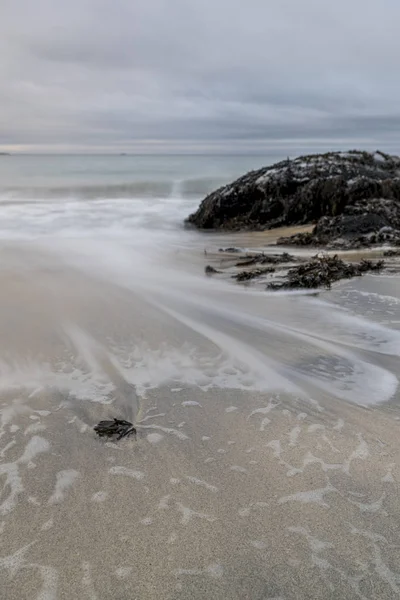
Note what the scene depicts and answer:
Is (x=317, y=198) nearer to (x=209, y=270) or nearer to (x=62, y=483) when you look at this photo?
(x=209, y=270)

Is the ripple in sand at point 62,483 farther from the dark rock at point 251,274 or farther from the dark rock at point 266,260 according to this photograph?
the dark rock at point 266,260

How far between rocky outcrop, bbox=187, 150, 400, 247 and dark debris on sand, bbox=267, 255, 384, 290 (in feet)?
7.56

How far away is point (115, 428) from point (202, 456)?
22.6 inches

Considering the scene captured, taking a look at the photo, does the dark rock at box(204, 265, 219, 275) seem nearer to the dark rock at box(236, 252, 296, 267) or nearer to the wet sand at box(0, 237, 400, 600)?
the dark rock at box(236, 252, 296, 267)

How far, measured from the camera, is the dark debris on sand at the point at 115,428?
276 centimetres

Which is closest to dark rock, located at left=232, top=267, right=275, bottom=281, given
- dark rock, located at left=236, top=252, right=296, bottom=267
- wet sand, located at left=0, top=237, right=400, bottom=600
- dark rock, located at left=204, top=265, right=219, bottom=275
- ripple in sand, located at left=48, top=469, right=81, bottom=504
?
dark rock, located at left=204, top=265, right=219, bottom=275

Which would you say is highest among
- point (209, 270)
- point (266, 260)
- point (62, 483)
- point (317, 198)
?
point (317, 198)

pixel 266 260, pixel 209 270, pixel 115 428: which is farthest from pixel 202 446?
pixel 266 260

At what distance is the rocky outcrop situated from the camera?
877 cm

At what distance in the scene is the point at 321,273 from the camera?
18.7 ft

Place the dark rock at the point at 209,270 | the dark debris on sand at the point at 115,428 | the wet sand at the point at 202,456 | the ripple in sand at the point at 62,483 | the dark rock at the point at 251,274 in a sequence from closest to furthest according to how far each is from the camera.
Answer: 1. the wet sand at the point at 202,456
2. the ripple in sand at the point at 62,483
3. the dark debris on sand at the point at 115,428
4. the dark rock at the point at 251,274
5. the dark rock at the point at 209,270

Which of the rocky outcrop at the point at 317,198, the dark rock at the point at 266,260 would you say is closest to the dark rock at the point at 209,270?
the dark rock at the point at 266,260

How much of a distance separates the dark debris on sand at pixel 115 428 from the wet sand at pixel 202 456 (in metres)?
0.06

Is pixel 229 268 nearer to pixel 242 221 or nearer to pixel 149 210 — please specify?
pixel 242 221
